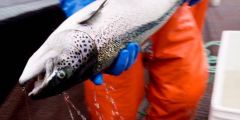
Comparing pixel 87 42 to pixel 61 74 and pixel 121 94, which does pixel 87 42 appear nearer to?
pixel 61 74

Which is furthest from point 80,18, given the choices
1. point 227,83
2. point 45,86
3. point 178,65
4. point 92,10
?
point 227,83

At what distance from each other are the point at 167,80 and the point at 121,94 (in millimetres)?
197

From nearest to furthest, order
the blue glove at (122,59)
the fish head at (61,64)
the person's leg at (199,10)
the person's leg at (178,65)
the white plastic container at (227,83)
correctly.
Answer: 1. the fish head at (61,64)
2. the blue glove at (122,59)
3. the white plastic container at (227,83)
4. the person's leg at (178,65)
5. the person's leg at (199,10)

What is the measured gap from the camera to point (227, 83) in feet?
2.93

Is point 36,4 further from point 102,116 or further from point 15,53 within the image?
point 102,116

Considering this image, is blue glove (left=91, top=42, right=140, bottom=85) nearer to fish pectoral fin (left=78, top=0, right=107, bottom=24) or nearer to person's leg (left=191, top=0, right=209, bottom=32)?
fish pectoral fin (left=78, top=0, right=107, bottom=24)

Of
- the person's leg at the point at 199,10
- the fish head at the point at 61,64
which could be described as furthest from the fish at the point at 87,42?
the person's leg at the point at 199,10

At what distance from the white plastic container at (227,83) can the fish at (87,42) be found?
348 millimetres

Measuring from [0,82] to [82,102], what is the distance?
79 cm

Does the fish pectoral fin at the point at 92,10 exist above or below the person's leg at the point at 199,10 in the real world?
above

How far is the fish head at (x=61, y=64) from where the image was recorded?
0.44 meters

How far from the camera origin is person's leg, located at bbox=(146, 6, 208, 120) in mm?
908

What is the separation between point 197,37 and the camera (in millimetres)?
961

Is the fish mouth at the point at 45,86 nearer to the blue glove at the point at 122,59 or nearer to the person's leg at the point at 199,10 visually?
the blue glove at the point at 122,59
